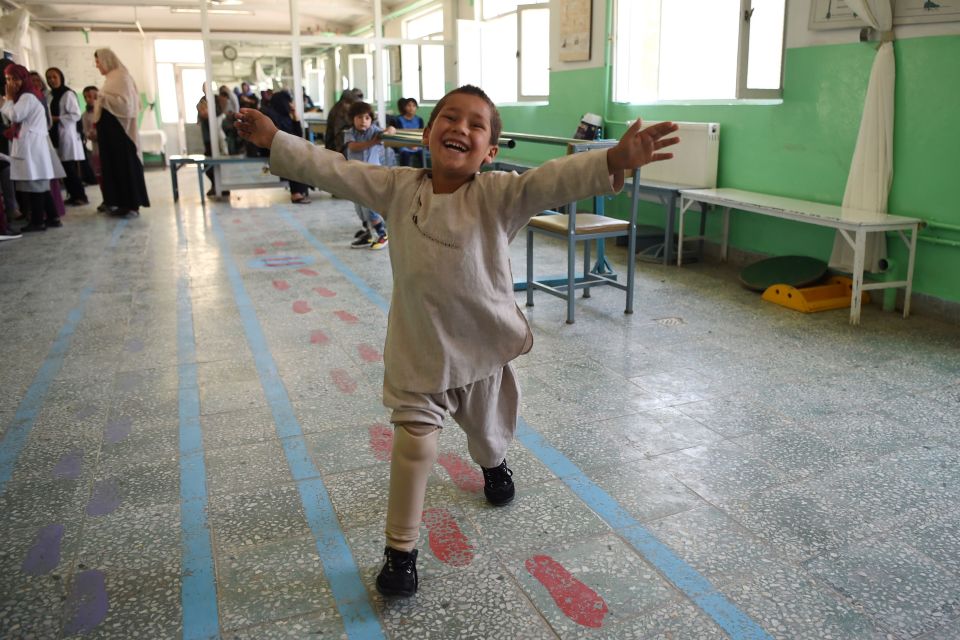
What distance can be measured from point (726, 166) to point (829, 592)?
470cm

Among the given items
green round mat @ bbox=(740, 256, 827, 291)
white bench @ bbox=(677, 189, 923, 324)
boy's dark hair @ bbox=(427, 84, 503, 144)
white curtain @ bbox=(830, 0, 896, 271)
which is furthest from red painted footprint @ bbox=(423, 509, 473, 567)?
white curtain @ bbox=(830, 0, 896, 271)

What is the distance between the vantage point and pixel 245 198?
10.4 meters

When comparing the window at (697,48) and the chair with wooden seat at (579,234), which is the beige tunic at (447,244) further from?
the window at (697,48)

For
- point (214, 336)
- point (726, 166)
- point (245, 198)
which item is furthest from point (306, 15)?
point (214, 336)

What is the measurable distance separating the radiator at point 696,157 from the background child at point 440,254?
4479 millimetres

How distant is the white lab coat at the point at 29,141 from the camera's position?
698 cm

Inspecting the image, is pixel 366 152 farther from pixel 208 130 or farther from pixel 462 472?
pixel 208 130

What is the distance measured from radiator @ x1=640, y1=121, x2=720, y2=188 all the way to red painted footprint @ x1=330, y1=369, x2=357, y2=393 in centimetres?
357

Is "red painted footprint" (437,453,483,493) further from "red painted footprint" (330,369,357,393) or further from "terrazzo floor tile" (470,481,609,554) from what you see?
"red painted footprint" (330,369,357,393)

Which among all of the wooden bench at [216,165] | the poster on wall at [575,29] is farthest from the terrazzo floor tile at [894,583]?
the wooden bench at [216,165]

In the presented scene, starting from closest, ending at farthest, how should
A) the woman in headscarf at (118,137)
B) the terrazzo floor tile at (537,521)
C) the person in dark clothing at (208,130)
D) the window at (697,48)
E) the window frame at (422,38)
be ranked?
the terrazzo floor tile at (537,521) → the window at (697,48) → the woman in headscarf at (118,137) → the person in dark clothing at (208,130) → the window frame at (422,38)

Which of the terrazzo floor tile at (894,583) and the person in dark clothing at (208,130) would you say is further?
the person in dark clothing at (208,130)

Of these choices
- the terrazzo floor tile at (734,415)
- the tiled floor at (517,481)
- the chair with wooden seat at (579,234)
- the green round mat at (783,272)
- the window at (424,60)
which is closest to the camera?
the tiled floor at (517,481)

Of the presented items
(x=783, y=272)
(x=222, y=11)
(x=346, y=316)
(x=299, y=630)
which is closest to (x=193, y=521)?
(x=299, y=630)
